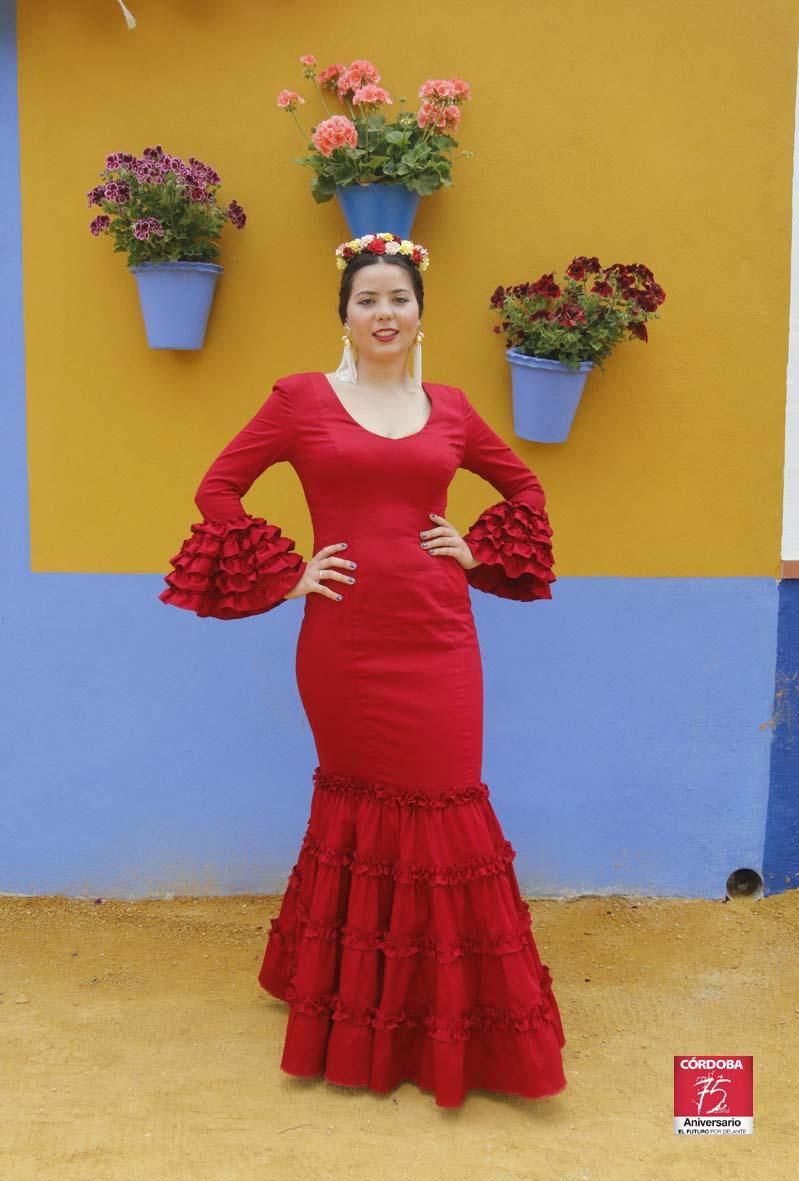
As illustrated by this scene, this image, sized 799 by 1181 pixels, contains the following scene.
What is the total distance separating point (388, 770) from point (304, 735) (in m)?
1.15

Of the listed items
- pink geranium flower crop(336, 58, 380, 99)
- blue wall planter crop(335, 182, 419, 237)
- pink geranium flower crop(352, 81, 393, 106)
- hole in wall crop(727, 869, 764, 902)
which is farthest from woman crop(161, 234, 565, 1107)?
hole in wall crop(727, 869, 764, 902)

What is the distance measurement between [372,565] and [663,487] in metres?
1.45

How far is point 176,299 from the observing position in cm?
344

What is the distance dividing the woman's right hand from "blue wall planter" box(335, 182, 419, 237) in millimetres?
1178

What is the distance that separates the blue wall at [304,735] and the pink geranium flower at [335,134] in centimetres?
138

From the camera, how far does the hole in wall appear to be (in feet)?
12.9

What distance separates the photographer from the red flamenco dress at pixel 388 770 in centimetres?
268

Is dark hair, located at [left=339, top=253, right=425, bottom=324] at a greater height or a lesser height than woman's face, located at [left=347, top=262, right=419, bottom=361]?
greater

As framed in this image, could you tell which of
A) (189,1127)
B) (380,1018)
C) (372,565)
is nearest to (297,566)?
(372,565)

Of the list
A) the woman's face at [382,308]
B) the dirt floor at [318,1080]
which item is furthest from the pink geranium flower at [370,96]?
the dirt floor at [318,1080]

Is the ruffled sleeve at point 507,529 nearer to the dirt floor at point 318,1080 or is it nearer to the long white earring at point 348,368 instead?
the long white earring at point 348,368

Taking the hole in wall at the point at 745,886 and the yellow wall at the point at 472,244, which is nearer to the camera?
the yellow wall at the point at 472,244

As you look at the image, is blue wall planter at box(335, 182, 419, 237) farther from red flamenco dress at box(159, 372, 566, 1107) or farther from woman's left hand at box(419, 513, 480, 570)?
woman's left hand at box(419, 513, 480, 570)

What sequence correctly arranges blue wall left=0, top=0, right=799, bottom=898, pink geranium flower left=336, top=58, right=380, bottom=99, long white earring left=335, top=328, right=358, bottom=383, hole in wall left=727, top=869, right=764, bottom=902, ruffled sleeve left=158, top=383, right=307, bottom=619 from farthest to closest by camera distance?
1. hole in wall left=727, top=869, right=764, bottom=902
2. blue wall left=0, top=0, right=799, bottom=898
3. pink geranium flower left=336, top=58, right=380, bottom=99
4. long white earring left=335, top=328, right=358, bottom=383
5. ruffled sleeve left=158, top=383, right=307, bottom=619
